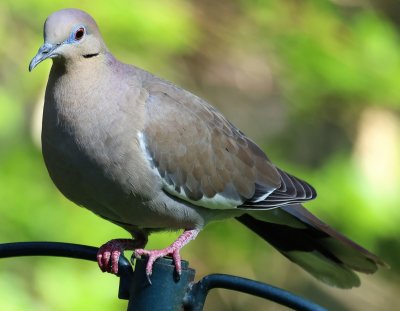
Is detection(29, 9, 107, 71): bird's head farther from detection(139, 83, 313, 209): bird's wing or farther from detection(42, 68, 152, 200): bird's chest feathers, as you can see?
detection(139, 83, 313, 209): bird's wing

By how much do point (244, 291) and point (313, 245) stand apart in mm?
1516

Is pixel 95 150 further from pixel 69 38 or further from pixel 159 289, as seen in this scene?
pixel 159 289

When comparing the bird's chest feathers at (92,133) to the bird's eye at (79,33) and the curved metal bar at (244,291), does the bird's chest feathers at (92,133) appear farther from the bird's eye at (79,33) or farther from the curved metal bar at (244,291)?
the curved metal bar at (244,291)

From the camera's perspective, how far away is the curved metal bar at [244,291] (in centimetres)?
234

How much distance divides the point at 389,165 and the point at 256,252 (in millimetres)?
776

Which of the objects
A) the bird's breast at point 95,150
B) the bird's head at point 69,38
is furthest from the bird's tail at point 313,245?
the bird's head at point 69,38

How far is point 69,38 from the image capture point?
326cm

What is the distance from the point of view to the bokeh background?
13.6 ft

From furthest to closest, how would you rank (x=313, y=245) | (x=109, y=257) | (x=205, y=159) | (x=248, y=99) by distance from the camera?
(x=248, y=99)
(x=313, y=245)
(x=205, y=159)
(x=109, y=257)

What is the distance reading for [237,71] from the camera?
523 cm

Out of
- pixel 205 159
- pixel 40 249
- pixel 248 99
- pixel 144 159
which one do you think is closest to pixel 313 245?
pixel 205 159

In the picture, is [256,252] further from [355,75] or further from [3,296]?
[3,296]

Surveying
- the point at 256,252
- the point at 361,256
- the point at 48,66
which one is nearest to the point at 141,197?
the point at 361,256

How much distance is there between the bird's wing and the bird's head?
27cm
